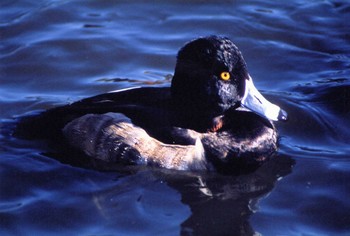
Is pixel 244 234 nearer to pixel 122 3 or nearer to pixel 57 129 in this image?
pixel 57 129

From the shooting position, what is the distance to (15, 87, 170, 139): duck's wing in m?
6.27

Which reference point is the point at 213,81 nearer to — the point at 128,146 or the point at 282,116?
the point at 282,116

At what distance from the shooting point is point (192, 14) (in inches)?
365

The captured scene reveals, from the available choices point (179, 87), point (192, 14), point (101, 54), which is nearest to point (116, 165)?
point (179, 87)

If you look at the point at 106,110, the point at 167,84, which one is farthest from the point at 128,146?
the point at 167,84

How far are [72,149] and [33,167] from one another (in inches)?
13.5

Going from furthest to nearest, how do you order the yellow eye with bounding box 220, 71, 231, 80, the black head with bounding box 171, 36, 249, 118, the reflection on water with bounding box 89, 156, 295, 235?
the yellow eye with bounding box 220, 71, 231, 80, the black head with bounding box 171, 36, 249, 118, the reflection on water with bounding box 89, 156, 295, 235

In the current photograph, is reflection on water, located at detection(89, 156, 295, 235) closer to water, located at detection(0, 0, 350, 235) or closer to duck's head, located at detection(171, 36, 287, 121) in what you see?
water, located at detection(0, 0, 350, 235)

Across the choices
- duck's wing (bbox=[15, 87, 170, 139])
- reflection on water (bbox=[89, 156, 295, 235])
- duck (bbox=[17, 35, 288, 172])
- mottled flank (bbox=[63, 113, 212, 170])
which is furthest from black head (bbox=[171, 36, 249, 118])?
reflection on water (bbox=[89, 156, 295, 235])

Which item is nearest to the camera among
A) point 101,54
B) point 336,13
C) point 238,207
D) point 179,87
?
point 238,207

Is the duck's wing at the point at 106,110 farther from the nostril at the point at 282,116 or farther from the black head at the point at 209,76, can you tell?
the nostril at the point at 282,116

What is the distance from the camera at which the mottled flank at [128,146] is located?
6.15 m

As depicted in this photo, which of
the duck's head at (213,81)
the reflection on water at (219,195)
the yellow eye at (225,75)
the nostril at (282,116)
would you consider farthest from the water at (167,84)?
the yellow eye at (225,75)

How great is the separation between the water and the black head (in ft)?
1.92
